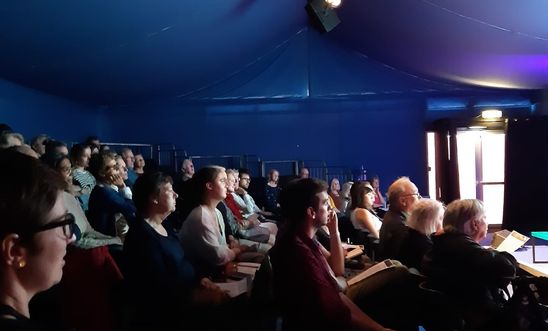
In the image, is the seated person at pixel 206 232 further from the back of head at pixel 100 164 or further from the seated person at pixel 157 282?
the back of head at pixel 100 164

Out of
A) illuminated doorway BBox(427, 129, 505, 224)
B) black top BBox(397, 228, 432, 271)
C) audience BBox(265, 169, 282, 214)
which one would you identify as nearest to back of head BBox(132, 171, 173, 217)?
black top BBox(397, 228, 432, 271)

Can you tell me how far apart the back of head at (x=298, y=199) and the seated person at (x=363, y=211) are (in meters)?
2.04

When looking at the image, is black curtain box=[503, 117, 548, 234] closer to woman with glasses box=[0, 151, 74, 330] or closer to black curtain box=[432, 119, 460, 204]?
black curtain box=[432, 119, 460, 204]

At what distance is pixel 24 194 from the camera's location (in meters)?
0.84

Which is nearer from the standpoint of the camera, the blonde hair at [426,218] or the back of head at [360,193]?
the blonde hair at [426,218]

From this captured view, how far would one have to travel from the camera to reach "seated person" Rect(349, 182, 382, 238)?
13.5 ft

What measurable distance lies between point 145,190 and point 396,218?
5.49 ft

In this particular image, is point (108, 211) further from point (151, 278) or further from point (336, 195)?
point (336, 195)

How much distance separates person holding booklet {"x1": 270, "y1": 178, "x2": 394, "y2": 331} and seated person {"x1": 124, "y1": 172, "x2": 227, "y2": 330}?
1.17 feet

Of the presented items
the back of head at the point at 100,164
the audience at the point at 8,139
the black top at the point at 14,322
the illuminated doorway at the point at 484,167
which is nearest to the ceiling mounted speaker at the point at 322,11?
the illuminated doorway at the point at 484,167

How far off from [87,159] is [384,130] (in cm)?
651

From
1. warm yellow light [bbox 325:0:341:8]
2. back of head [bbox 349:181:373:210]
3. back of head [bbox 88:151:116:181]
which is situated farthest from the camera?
warm yellow light [bbox 325:0:341:8]

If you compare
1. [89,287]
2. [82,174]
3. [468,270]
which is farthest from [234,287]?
[82,174]

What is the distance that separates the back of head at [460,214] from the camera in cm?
249
